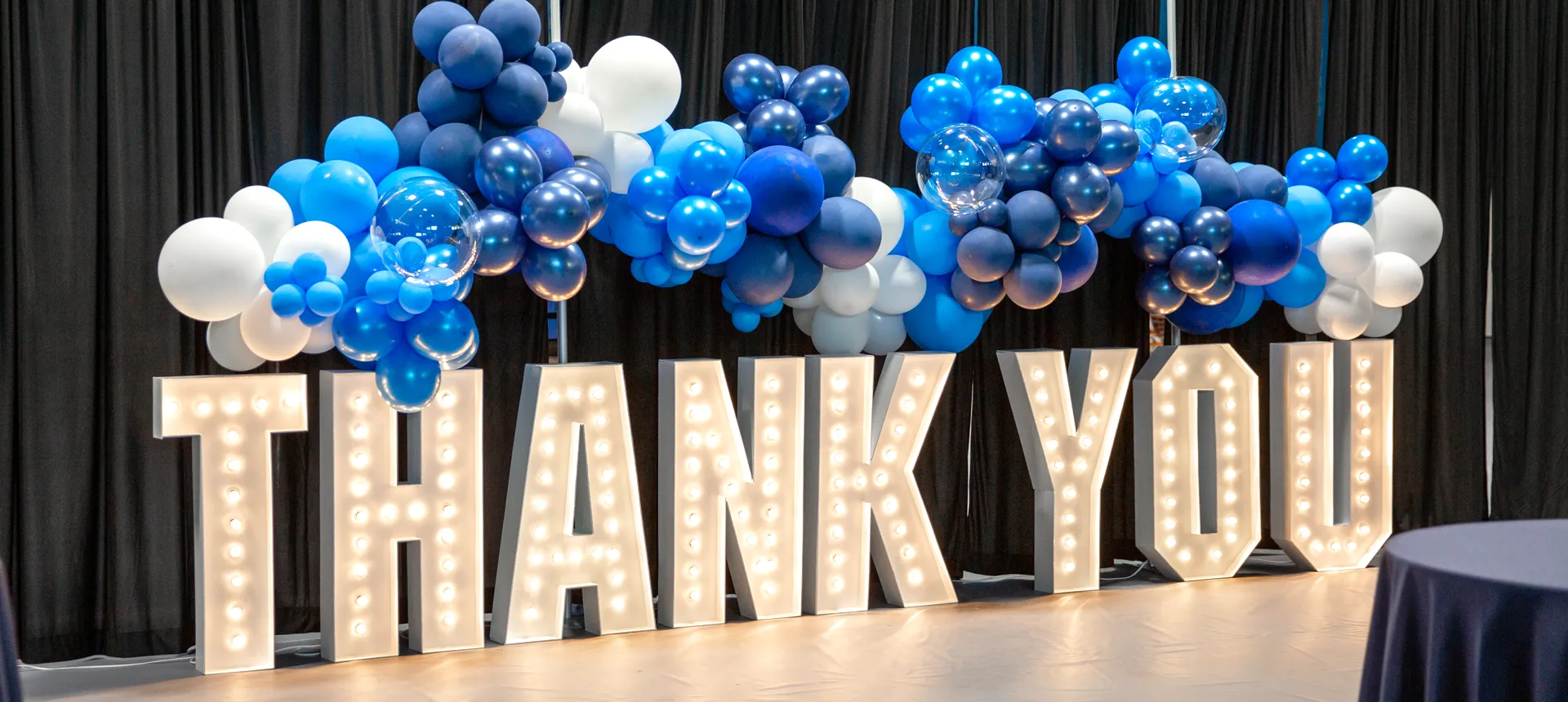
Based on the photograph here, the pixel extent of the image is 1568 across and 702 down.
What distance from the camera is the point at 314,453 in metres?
4.19

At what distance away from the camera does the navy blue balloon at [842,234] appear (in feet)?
13.4

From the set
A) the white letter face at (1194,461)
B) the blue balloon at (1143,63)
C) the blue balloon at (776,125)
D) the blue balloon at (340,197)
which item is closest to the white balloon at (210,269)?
the blue balloon at (340,197)

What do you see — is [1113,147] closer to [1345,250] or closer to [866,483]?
[1345,250]

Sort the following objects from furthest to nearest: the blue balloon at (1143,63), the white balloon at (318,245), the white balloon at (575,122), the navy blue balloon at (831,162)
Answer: the blue balloon at (1143,63)
the navy blue balloon at (831,162)
the white balloon at (575,122)
the white balloon at (318,245)

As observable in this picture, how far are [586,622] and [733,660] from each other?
0.60 m

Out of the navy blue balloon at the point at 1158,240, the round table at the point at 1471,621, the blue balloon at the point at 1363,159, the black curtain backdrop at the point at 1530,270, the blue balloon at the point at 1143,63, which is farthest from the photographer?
the black curtain backdrop at the point at 1530,270

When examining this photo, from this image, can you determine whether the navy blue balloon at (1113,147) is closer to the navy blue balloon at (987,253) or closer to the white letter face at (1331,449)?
the navy blue balloon at (987,253)

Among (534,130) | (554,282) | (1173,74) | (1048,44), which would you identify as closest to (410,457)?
(554,282)

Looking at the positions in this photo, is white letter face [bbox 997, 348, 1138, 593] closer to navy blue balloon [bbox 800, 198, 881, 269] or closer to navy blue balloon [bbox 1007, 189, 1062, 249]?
navy blue balloon [bbox 1007, 189, 1062, 249]

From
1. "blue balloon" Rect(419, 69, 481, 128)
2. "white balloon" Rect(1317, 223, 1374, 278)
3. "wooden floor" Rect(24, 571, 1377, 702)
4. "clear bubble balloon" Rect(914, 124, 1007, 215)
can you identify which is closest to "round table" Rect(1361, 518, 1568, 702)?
"wooden floor" Rect(24, 571, 1377, 702)

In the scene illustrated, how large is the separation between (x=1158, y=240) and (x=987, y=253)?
74cm

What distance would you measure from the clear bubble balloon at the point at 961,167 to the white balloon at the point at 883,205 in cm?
24

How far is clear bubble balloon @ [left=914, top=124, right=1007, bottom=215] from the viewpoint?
13.1 ft

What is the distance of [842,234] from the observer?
4.09 meters
